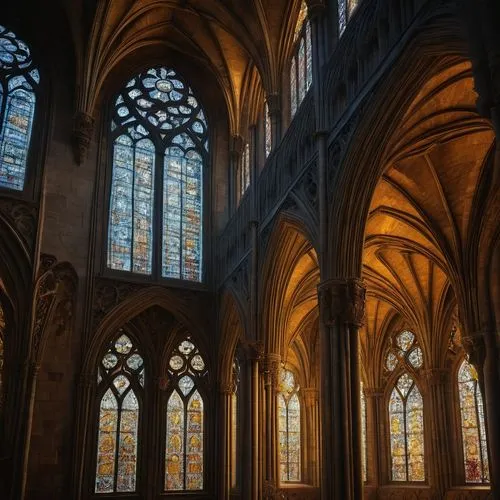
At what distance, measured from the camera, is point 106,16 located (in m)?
18.9

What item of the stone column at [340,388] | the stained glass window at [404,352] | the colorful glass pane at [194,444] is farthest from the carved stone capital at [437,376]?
the stone column at [340,388]

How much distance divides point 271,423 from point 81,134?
929 cm

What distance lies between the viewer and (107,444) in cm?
1814

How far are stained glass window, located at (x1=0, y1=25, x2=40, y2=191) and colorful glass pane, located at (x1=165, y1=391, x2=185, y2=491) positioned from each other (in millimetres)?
7068

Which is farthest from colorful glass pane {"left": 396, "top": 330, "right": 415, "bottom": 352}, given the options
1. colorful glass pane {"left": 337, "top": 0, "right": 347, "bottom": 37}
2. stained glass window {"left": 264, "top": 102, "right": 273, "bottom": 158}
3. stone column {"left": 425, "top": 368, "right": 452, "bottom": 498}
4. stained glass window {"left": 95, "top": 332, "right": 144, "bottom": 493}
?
colorful glass pane {"left": 337, "top": 0, "right": 347, "bottom": 37}

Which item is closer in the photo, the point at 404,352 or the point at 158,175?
the point at 158,175

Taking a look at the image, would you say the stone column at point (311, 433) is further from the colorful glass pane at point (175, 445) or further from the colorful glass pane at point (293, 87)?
the colorful glass pane at point (293, 87)

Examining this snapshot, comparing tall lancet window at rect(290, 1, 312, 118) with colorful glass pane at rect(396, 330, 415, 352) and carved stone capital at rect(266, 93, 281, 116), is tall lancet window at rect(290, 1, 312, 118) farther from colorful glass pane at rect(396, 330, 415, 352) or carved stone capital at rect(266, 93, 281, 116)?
colorful glass pane at rect(396, 330, 415, 352)

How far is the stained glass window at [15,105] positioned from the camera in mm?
18264

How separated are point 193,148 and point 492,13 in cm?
1465

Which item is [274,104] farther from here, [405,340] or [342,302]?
[405,340]

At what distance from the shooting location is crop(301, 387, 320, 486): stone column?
22.9 m

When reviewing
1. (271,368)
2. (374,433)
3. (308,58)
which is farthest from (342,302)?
(374,433)

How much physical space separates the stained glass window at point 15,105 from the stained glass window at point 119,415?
5156 mm
